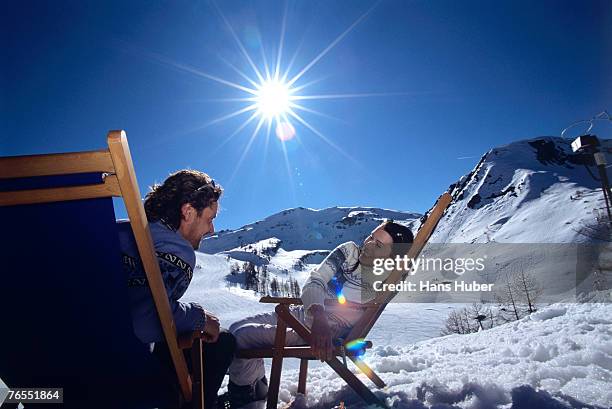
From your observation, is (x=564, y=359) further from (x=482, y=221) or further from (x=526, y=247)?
(x=482, y=221)

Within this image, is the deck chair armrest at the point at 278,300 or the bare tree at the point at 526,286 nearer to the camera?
the deck chair armrest at the point at 278,300

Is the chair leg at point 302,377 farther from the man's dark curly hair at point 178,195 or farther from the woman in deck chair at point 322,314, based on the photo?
the man's dark curly hair at point 178,195

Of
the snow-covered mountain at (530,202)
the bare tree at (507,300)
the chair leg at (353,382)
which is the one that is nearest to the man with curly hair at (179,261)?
the chair leg at (353,382)

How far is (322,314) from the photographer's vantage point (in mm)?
2686

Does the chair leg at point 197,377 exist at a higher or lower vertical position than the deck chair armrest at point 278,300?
lower

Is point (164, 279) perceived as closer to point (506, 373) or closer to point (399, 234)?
point (399, 234)

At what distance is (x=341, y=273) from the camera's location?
11.3ft

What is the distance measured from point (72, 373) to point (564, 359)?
3.52 m

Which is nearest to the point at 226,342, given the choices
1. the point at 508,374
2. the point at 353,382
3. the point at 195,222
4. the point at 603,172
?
the point at 195,222

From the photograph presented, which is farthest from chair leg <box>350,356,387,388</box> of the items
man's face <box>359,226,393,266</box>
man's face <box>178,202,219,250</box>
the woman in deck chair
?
man's face <box>178,202,219,250</box>

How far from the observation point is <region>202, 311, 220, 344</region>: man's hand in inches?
65.3

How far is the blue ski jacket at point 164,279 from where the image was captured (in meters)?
1.52

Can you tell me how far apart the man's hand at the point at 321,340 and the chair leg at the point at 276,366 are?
10.4 inches

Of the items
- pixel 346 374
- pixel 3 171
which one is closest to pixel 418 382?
pixel 346 374
